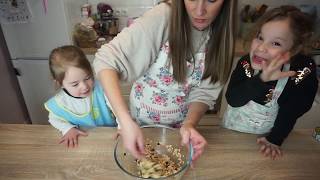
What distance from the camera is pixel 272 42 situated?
895mm

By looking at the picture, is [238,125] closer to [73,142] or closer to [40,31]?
[73,142]

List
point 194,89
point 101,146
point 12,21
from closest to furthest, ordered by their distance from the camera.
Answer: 1. point 101,146
2. point 194,89
3. point 12,21

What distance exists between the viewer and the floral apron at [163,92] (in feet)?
3.30

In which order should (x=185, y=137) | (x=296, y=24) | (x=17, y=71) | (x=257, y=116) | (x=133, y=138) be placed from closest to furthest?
1. (x=133, y=138)
2. (x=185, y=137)
3. (x=296, y=24)
4. (x=257, y=116)
5. (x=17, y=71)

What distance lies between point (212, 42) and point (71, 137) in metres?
0.55

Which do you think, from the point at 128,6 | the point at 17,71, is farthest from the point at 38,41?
the point at 128,6

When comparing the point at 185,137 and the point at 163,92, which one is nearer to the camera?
the point at 185,137

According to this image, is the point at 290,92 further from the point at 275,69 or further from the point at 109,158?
the point at 109,158

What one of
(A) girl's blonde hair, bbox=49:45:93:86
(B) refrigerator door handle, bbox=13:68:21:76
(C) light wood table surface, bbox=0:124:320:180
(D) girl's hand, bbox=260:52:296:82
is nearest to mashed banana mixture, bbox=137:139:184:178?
(C) light wood table surface, bbox=0:124:320:180

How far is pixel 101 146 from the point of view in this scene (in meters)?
0.87

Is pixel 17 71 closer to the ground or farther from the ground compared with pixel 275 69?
closer to the ground

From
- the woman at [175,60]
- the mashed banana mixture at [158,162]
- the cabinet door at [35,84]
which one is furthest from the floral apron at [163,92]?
the cabinet door at [35,84]

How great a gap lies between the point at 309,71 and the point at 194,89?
0.38 meters

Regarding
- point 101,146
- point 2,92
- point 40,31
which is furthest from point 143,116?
point 2,92
